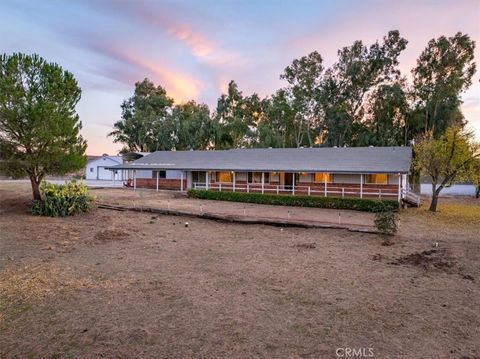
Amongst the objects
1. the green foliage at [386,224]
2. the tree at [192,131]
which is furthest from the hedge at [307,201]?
the tree at [192,131]

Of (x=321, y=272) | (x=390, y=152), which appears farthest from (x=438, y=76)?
(x=321, y=272)

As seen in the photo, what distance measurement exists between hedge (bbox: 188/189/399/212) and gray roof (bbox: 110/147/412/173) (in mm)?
2438

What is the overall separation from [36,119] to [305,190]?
729 inches

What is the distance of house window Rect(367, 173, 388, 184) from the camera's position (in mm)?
22653

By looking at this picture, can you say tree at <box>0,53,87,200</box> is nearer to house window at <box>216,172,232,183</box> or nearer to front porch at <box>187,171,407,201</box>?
front porch at <box>187,171,407,201</box>

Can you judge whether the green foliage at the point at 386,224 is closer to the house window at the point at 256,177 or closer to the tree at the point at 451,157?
the tree at the point at 451,157

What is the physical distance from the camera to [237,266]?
Answer: 8.30 meters

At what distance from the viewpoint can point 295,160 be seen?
1043 inches

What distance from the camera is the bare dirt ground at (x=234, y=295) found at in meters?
4.52

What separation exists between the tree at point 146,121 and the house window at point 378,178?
118 feet

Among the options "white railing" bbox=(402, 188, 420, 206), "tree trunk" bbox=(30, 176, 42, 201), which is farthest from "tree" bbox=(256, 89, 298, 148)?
"tree trunk" bbox=(30, 176, 42, 201)

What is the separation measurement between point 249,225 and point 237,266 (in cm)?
605

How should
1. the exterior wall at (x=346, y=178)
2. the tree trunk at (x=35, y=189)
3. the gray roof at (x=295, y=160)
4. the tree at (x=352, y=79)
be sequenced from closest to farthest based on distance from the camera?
1. the tree trunk at (x=35, y=189)
2. the gray roof at (x=295, y=160)
3. the exterior wall at (x=346, y=178)
4. the tree at (x=352, y=79)

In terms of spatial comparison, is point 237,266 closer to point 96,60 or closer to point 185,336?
point 185,336
